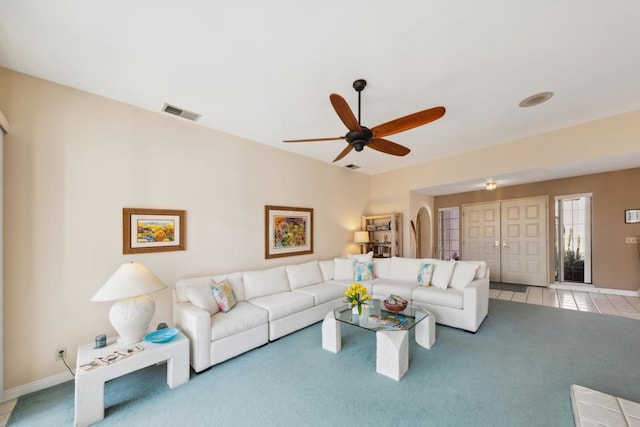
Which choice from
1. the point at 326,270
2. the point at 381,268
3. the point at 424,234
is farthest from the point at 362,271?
the point at 424,234

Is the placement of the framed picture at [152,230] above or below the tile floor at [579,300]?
above

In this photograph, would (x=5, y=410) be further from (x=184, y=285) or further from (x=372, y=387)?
(x=372, y=387)

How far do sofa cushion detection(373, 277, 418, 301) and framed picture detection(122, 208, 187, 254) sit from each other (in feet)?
9.61

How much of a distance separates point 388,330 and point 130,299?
2.45 m

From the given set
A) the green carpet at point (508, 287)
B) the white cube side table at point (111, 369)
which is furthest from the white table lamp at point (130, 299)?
the green carpet at point (508, 287)

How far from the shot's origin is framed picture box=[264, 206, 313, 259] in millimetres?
4250

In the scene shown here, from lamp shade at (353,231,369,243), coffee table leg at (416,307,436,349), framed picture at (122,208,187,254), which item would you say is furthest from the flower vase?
lamp shade at (353,231,369,243)

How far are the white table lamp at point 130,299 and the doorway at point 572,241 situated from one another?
25.1ft

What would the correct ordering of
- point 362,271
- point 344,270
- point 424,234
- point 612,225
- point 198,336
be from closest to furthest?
point 198,336 → point 362,271 → point 344,270 → point 612,225 → point 424,234

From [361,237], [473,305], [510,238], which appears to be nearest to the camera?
[473,305]

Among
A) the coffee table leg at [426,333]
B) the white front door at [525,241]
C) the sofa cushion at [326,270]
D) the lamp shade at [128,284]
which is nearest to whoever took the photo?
the lamp shade at [128,284]

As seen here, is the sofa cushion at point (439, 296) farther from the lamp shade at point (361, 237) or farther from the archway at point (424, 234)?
the archway at point (424, 234)

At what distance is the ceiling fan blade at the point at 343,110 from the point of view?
1.96m

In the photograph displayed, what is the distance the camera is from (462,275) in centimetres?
Result: 377
